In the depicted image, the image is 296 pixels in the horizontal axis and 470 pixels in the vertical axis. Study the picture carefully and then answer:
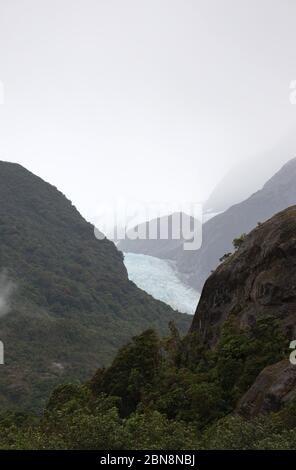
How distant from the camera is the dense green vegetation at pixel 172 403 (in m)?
14.6

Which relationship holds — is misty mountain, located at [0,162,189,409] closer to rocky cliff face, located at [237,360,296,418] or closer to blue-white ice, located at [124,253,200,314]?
blue-white ice, located at [124,253,200,314]

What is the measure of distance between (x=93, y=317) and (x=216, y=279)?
280ft

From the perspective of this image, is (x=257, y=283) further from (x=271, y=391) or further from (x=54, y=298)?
(x=54, y=298)

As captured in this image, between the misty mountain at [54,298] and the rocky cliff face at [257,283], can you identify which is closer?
the rocky cliff face at [257,283]

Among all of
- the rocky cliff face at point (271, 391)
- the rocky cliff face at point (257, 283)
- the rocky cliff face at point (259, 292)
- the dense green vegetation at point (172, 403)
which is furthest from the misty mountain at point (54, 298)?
the rocky cliff face at point (271, 391)

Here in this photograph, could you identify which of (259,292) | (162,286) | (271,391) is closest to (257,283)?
(259,292)

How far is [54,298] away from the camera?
372 feet

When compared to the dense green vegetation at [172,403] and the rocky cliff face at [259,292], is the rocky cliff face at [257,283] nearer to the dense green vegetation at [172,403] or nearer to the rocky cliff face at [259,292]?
the rocky cliff face at [259,292]

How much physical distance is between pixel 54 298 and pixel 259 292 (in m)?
92.0

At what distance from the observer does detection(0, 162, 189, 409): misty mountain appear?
8138 centimetres

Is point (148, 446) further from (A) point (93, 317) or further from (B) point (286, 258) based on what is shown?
(A) point (93, 317)

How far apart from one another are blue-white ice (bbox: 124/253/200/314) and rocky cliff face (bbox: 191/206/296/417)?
125954mm

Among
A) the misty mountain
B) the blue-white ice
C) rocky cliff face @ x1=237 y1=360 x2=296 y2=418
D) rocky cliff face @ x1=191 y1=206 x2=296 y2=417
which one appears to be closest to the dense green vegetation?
rocky cliff face @ x1=237 y1=360 x2=296 y2=418

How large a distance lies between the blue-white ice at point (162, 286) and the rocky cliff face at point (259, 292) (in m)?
126
